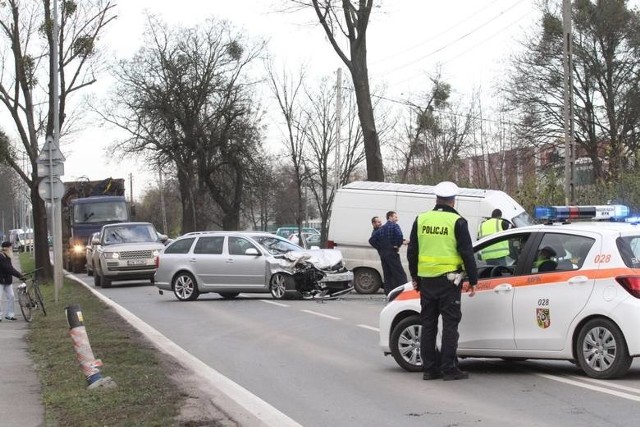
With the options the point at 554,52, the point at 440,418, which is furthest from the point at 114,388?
the point at 554,52

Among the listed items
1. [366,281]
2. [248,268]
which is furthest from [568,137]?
[248,268]

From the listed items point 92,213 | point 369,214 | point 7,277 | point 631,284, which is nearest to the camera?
point 631,284

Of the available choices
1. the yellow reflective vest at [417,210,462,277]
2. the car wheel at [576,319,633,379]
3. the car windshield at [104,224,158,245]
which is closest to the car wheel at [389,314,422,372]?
the yellow reflective vest at [417,210,462,277]

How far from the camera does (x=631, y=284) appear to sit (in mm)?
7902

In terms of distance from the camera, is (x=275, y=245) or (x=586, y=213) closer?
(x=586, y=213)

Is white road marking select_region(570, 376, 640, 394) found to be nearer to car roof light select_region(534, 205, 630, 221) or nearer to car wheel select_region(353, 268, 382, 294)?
car roof light select_region(534, 205, 630, 221)

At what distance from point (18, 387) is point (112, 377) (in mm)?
984

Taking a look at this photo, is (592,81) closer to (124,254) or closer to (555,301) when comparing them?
(124,254)

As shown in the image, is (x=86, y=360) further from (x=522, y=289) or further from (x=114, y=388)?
(x=522, y=289)

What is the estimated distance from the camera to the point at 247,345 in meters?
12.3

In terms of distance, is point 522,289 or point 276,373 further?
point 276,373

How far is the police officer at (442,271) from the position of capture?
857 cm

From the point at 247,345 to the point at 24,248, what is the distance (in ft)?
306

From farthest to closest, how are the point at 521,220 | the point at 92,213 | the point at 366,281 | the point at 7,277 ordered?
the point at 92,213 < the point at 366,281 < the point at 521,220 < the point at 7,277
